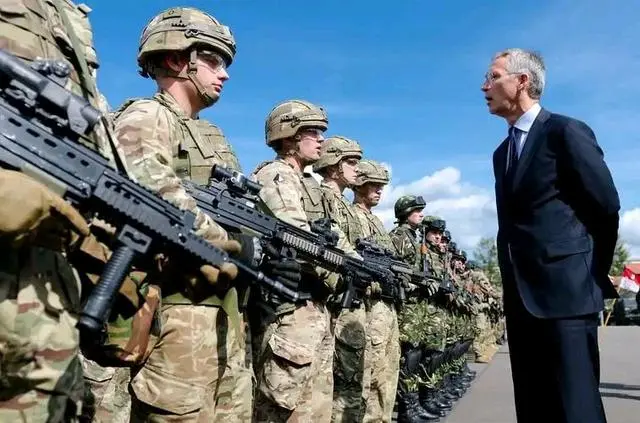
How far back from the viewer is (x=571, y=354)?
10.9ft

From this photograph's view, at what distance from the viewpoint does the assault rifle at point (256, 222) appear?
10.9ft

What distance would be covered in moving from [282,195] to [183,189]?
1.60m

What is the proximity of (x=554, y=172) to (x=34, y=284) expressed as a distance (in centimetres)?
244

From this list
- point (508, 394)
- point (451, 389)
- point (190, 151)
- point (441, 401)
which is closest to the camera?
point (190, 151)

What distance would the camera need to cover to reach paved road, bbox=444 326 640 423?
24.1 ft

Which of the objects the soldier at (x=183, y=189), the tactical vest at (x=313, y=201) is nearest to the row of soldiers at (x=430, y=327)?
the tactical vest at (x=313, y=201)

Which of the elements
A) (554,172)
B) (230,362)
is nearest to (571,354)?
(554,172)

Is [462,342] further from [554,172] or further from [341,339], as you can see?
[554,172]

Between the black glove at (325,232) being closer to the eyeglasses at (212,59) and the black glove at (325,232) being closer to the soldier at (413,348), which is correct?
the eyeglasses at (212,59)

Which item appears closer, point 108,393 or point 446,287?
point 108,393

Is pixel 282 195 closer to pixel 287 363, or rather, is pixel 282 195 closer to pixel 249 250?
pixel 287 363

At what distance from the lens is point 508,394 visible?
9.05m

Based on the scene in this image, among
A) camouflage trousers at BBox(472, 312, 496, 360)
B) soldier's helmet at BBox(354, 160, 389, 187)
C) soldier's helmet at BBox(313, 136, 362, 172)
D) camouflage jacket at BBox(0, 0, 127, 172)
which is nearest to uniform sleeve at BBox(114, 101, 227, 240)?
camouflage jacket at BBox(0, 0, 127, 172)

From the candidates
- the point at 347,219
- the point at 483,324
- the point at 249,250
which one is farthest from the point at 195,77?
the point at 483,324
